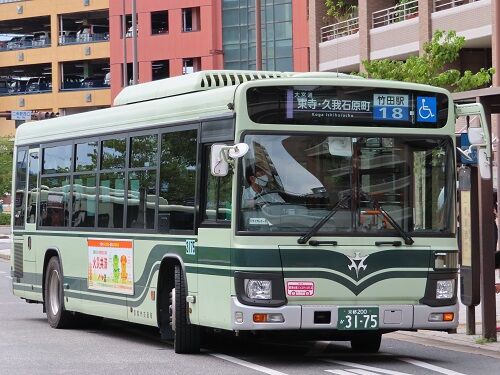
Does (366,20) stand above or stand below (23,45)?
below

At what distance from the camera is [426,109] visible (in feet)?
48.3

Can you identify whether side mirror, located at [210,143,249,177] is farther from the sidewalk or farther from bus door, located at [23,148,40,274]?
bus door, located at [23,148,40,274]

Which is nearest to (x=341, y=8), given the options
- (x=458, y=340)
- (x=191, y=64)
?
(x=191, y=64)

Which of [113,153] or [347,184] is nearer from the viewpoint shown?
[347,184]

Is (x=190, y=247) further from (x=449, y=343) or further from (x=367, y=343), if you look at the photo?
(x=449, y=343)

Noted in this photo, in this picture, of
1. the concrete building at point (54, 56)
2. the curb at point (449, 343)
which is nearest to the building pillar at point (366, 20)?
the curb at point (449, 343)

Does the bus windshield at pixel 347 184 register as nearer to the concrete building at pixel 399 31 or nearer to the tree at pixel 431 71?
the tree at pixel 431 71

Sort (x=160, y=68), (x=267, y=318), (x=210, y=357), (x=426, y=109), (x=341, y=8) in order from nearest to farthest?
(x=267, y=318)
(x=426, y=109)
(x=210, y=357)
(x=341, y=8)
(x=160, y=68)

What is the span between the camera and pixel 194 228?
1484cm

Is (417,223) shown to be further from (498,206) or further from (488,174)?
(498,206)

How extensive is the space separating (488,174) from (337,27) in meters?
42.4

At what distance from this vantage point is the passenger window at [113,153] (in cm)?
1722

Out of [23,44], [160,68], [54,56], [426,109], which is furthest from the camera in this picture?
[23,44]

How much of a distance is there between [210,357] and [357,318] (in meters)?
1.81
